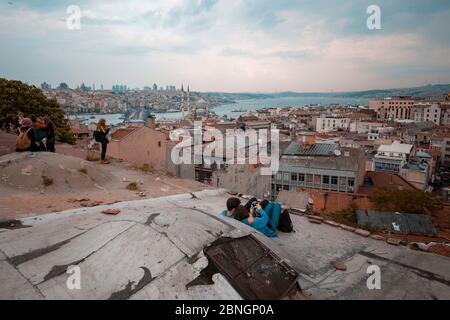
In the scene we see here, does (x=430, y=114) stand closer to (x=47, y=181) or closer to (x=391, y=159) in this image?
(x=391, y=159)

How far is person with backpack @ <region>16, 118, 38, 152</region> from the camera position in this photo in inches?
320

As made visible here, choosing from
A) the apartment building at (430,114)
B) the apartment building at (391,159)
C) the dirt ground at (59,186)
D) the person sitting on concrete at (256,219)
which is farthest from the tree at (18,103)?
the apartment building at (430,114)

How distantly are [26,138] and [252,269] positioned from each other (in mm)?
7552

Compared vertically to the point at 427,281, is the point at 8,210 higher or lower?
higher

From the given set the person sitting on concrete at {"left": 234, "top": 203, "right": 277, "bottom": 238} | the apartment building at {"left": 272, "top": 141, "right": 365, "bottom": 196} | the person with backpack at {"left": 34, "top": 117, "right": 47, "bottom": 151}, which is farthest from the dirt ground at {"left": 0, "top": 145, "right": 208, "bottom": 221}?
the apartment building at {"left": 272, "top": 141, "right": 365, "bottom": 196}

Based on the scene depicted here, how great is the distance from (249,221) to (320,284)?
61.2 inches

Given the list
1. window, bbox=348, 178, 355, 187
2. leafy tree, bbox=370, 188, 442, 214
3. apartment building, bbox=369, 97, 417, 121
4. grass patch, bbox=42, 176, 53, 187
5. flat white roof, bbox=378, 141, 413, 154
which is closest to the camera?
grass patch, bbox=42, 176, 53, 187

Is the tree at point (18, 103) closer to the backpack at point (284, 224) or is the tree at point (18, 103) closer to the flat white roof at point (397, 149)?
the backpack at point (284, 224)

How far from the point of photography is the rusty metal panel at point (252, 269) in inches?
126

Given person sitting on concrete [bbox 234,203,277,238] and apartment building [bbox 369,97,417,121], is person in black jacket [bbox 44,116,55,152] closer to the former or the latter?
person sitting on concrete [bbox 234,203,277,238]

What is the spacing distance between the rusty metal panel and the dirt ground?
12.5 feet

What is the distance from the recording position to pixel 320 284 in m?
3.80
